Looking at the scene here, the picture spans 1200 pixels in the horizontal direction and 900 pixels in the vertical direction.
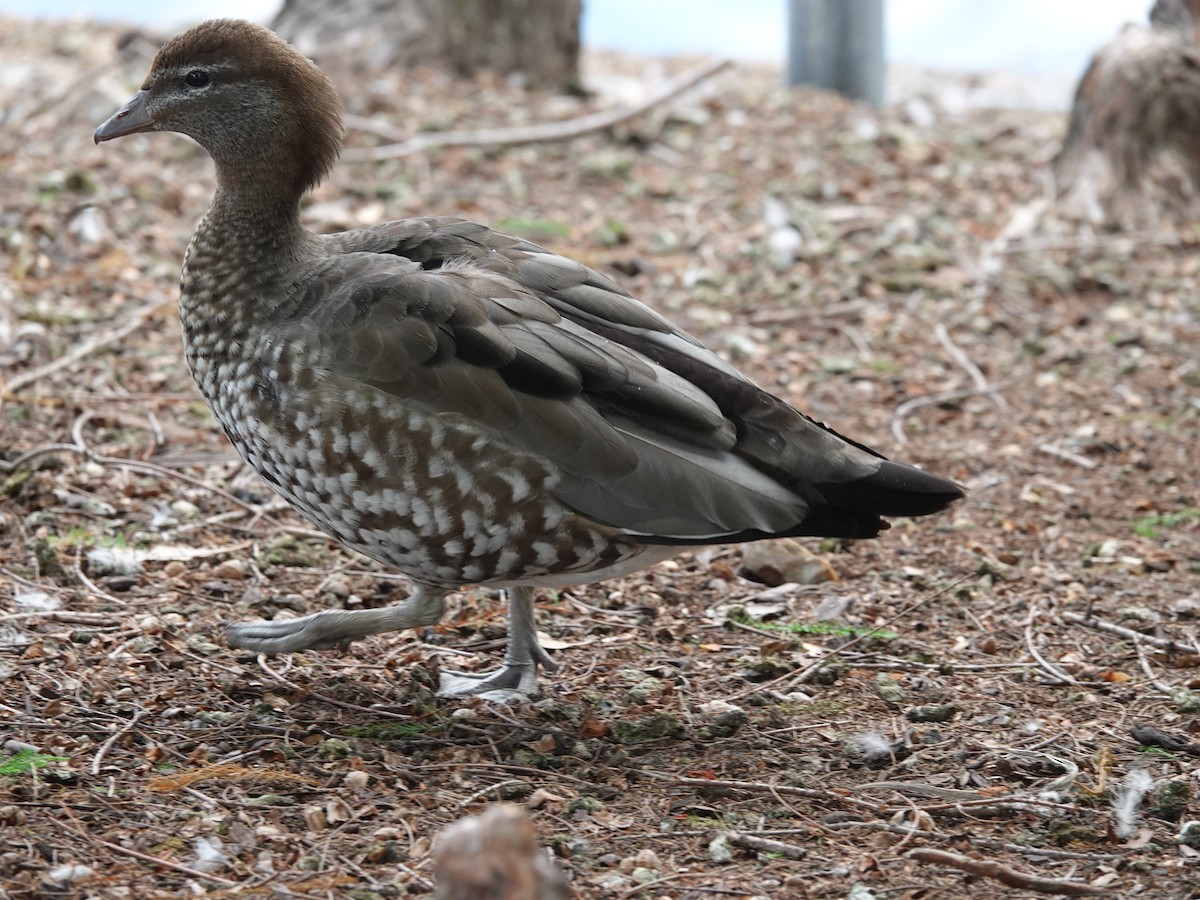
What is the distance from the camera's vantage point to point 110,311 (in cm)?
641

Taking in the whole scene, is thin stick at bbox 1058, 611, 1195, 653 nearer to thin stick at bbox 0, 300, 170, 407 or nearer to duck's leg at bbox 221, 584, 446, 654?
duck's leg at bbox 221, 584, 446, 654

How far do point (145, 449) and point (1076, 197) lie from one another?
537cm

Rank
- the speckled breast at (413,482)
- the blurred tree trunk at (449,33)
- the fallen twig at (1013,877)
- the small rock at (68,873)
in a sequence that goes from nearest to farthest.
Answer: the small rock at (68,873), the fallen twig at (1013,877), the speckled breast at (413,482), the blurred tree trunk at (449,33)

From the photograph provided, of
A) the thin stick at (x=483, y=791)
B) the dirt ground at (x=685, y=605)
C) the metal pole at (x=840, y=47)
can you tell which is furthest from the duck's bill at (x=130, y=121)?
the metal pole at (x=840, y=47)

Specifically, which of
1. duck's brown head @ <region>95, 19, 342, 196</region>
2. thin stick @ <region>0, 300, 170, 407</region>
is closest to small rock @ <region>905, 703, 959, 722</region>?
duck's brown head @ <region>95, 19, 342, 196</region>

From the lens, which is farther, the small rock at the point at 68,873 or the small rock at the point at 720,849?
the small rock at the point at 720,849

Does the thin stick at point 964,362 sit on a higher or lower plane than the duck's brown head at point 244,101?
lower

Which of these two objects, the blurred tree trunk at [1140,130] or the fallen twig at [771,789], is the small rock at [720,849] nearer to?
the fallen twig at [771,789]

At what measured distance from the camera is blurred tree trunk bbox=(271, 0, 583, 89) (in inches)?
369

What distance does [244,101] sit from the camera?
4.17 m

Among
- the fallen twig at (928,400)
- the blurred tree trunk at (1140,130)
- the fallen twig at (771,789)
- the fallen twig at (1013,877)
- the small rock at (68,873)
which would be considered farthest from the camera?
the blurred tree trunk at (1140,130)

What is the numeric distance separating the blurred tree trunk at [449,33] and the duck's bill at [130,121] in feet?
17.1

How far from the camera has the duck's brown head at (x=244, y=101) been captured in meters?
4.16

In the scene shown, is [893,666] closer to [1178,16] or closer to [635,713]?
[635,713]
